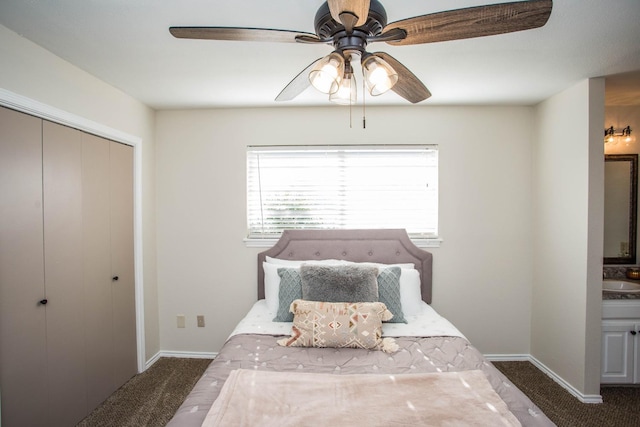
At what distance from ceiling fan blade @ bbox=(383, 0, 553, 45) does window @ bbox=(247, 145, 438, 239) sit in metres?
1.89

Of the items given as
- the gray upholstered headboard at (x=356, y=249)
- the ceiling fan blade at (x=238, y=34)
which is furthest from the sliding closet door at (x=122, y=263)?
the ceiling fan blade at (x=238, y=34)

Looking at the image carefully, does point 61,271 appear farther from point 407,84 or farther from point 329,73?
point 407,84

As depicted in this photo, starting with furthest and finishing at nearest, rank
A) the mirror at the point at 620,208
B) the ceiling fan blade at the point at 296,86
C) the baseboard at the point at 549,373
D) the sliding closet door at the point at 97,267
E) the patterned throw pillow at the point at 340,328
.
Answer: the mirror at the point at 620,208, the baseboard at the point at 549,373, the sliding closet door at the point at 97,267, the patterned throw pillow at the point at 340,328, the ceiling fan blade at the point at 296,86

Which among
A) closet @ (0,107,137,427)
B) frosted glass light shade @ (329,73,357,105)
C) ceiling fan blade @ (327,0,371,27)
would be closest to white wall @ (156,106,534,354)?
closet @ (0,107,137,427)

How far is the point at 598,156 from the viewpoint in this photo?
2465 millimetres

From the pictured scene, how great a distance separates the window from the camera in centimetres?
318

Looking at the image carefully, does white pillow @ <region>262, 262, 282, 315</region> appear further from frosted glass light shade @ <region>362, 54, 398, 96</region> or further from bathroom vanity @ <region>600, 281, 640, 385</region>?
bathroom vanity @ <region>600, 281, 640, 385</region>

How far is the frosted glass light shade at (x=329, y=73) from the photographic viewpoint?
1279mm

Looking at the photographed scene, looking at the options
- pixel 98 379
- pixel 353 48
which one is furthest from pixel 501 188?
pixel 98 379

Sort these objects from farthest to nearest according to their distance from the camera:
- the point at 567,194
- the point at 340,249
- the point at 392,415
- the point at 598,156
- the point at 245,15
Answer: the point at 340,249, the point at 567,194, the point at 598,156, the point at 245,15, the point at 392,415

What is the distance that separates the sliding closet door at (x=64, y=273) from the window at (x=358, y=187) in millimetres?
1392

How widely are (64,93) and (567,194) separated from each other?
3765 millimetres

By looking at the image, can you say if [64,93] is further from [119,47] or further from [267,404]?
[267,404]

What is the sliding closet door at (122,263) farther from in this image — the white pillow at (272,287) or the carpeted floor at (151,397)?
the white pillow at (272,287)
